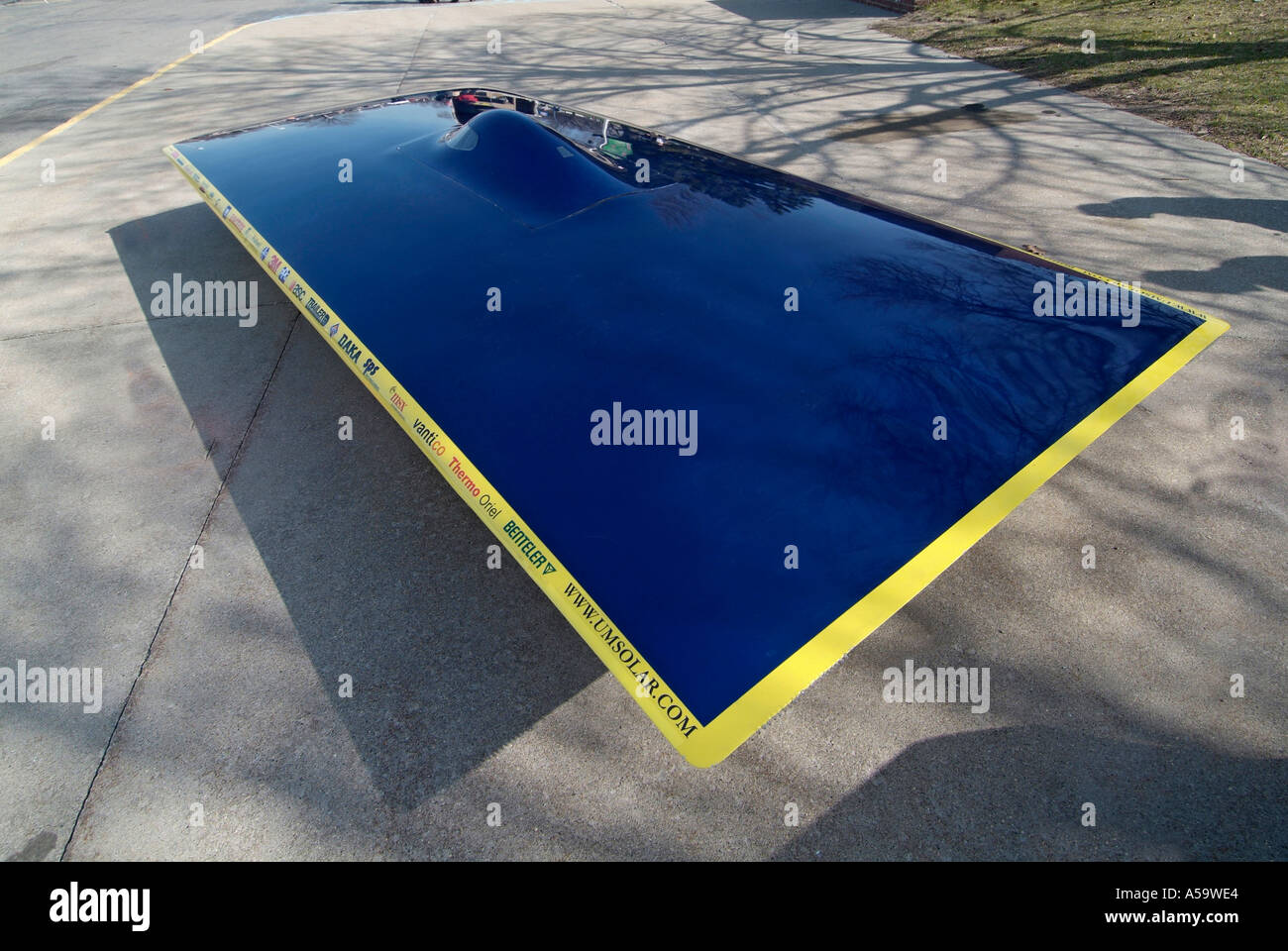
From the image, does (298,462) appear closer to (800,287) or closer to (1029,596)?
(800,287)

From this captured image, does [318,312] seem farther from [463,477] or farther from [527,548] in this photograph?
[527,548]

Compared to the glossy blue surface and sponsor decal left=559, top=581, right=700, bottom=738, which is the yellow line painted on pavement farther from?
sponsor decal left=559, top=581, right=700, bottom=738

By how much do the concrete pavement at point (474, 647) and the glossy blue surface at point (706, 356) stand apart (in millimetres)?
714

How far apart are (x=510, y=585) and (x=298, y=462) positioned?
1424mm

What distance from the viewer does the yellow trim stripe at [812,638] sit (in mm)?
1743

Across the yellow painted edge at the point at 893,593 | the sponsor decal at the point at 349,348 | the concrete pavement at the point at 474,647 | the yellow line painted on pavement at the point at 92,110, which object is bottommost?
the concrete pavement at the point at 474,647

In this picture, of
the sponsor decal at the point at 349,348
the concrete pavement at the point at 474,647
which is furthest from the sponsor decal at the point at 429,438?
the concrete pavement at the point at 474,647

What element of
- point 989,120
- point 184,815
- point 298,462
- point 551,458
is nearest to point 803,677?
point 551,458

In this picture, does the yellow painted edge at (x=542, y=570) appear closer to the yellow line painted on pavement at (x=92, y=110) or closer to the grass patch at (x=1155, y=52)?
the yellow line painted on pavement at (x=92, y=110)

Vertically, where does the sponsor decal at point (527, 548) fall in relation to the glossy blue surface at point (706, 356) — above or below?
below

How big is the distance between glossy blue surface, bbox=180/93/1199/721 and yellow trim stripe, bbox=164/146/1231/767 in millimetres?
36

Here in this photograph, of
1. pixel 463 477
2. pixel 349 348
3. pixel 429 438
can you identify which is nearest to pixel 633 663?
pixel 463 477

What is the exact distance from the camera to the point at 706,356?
265 cm

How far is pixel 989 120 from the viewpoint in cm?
816
